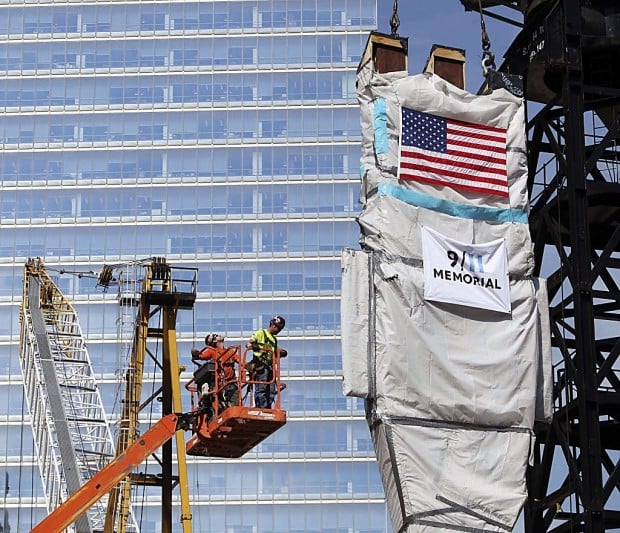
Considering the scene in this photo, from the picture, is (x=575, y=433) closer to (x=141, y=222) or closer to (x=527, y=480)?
(x=527, y=480)

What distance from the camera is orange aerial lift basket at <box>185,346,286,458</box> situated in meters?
34.5

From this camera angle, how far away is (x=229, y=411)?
114 feet

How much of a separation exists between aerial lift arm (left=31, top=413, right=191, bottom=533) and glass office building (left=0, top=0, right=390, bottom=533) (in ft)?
233

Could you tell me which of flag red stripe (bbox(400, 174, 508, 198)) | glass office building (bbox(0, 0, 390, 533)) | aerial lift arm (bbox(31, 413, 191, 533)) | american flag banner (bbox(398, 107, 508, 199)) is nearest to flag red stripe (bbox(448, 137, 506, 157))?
american flag banner (bbox(398, 107, 508, 199))

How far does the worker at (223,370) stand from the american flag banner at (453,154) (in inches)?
261

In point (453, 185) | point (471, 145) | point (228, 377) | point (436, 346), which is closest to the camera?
point (436, 346)

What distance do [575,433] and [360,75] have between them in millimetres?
8490

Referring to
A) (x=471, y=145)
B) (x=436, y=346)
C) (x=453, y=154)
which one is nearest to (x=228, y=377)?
(x=436, y=346)

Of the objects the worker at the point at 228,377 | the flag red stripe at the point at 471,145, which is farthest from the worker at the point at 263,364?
the flag red stripe at the point at 471,145

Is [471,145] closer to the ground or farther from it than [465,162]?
farther from it

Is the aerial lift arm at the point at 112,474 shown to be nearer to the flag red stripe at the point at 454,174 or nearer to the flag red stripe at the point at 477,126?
the flag red stripe at the point at 454,174

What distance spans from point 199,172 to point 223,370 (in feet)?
262

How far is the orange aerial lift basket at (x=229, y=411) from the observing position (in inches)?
1357

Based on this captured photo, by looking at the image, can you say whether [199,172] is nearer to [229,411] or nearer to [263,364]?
[229,411]
